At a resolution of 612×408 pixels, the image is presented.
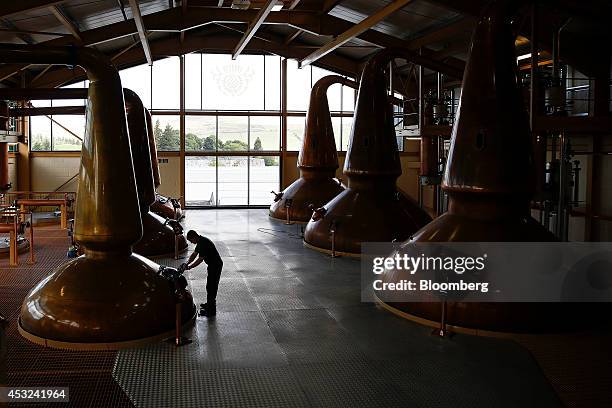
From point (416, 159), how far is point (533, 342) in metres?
16.4

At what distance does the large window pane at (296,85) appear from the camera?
20891mm

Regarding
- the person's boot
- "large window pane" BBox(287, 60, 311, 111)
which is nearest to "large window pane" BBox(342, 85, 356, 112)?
"large window pane" BBox(287, 60, 311, 111)

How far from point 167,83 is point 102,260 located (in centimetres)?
1490

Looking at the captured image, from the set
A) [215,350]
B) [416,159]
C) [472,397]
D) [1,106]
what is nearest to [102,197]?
[215,350]

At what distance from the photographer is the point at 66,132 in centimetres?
1984

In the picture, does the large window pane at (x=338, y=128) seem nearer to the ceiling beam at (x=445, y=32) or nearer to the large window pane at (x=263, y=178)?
the large window pane at (x=263, y=178)

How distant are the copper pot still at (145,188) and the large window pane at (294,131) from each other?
35.6 ft

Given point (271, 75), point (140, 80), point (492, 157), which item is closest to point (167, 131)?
point (140, 80)

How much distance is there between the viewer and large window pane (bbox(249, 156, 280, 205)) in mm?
20875

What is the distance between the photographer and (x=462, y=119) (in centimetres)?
684

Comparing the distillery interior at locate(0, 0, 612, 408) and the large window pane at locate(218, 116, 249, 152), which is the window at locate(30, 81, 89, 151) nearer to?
the large window pane at locate(218, 116, 249, 152)

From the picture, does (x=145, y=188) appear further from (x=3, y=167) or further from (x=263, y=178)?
(x=263, y=178)

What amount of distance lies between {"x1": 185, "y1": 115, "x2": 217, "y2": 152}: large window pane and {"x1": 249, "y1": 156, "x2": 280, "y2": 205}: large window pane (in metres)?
1.48

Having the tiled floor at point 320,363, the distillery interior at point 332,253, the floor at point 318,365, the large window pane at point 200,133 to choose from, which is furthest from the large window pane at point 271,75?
the floor at point 318,365
